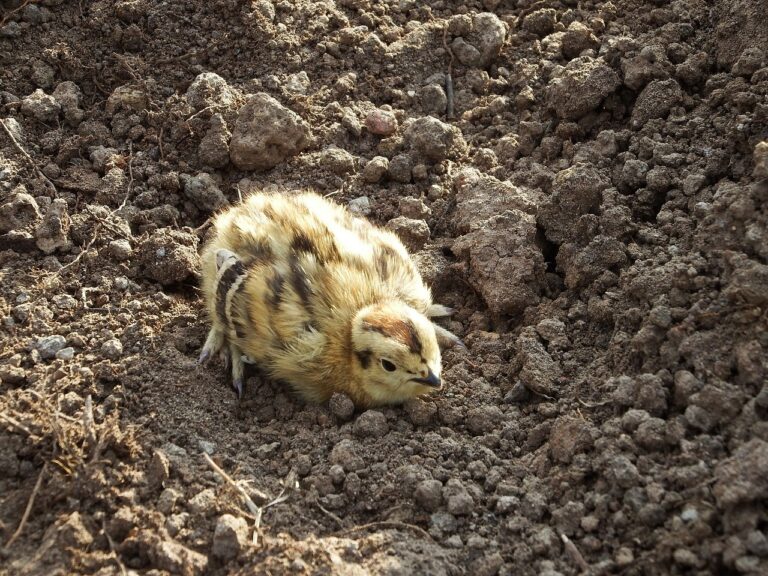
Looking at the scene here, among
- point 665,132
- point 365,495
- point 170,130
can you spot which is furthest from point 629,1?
point 365,495

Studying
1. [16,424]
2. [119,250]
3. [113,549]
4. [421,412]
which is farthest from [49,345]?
[421,412]

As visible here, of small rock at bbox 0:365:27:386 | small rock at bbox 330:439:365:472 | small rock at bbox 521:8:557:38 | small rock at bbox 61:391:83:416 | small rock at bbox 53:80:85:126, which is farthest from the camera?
small rock at bbox 521:8:557:38

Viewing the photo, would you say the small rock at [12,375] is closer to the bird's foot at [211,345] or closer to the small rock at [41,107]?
the bird's foot at [211,345]

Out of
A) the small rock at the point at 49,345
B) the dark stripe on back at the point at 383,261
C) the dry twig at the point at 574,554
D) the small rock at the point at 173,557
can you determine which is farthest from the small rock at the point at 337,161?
the dry twig at the point at 574,554

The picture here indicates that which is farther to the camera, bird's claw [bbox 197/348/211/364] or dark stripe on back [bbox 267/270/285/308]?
bird's claw [bbox 197/348/211/364]

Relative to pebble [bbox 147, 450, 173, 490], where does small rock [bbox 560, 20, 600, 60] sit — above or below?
above

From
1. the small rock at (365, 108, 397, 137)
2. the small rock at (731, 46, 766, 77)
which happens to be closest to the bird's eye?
the small rock at (365, 108, 397, 137)

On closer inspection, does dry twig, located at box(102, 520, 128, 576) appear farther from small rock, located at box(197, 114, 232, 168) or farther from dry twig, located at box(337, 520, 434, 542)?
small rock, located at box(197, 114, 232, 168)
